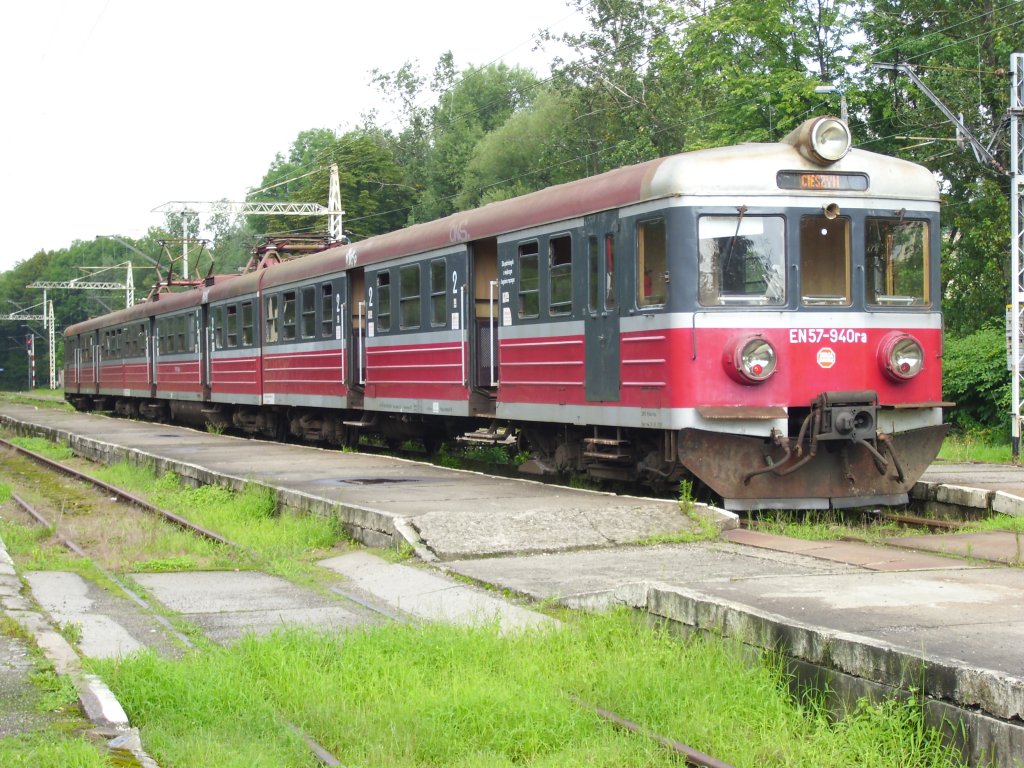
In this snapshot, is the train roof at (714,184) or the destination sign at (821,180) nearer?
the train roof at (714,184)

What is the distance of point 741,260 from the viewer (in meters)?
11.4

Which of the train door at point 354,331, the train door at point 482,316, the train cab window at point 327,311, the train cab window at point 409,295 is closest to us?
the train door at point 482,316


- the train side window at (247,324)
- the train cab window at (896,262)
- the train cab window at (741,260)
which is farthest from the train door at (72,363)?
the train cab window at (896,262)

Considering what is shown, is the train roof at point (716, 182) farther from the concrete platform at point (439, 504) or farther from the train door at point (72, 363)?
the train door at point (72, 363)

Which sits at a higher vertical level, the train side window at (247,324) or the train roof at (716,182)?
the train roof at (716,182)

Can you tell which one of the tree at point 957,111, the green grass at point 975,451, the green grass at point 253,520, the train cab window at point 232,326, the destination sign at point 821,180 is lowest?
the green grass at point 975,451

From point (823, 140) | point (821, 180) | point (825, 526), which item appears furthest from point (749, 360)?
point (823, 140)

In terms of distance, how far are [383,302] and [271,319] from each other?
5.32 meters

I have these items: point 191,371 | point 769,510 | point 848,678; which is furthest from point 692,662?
point 191,371

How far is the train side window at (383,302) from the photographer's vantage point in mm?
17328

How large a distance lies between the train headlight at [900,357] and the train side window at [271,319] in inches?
494

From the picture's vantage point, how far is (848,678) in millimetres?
5371

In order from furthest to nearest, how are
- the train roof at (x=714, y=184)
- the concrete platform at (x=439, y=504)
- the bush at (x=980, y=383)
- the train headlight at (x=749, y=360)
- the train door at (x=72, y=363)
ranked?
the train door at (x=72, y=363) < the bush at (x=980, y=383) < the train roof at (x=714, y=184) < the train headlight at (x=749, y=360) < the concrete platform at (x=439, y=504)

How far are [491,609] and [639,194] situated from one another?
203 inches
